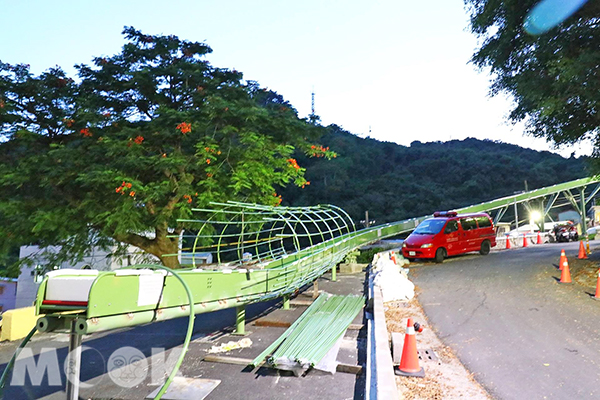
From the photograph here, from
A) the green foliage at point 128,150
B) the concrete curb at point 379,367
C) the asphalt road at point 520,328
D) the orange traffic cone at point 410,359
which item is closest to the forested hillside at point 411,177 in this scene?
the green foliage at point 128,150

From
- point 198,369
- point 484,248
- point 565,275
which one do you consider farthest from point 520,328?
point 484,248

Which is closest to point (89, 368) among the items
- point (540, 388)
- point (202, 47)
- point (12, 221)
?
point (12, 221)

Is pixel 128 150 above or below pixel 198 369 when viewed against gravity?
above

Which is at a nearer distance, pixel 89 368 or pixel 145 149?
pixel 89 368

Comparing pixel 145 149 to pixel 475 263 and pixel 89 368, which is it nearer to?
pixel 89 368

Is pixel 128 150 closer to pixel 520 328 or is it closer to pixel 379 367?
pixel 379 367

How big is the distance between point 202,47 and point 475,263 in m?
13.3

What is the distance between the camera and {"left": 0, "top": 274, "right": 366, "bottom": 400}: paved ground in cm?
507

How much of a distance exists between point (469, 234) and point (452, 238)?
1227 mm

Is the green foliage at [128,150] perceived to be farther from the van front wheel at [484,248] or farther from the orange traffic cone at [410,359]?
the van front wheel at [484,248]

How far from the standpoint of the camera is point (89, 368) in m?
6.25

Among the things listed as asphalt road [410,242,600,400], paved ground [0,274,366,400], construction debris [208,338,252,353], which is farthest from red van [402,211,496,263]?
construction debris [208,338,252,353]

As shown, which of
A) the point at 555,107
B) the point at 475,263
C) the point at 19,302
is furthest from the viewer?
the point at 19,302

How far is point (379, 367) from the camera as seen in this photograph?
5.02 metres
